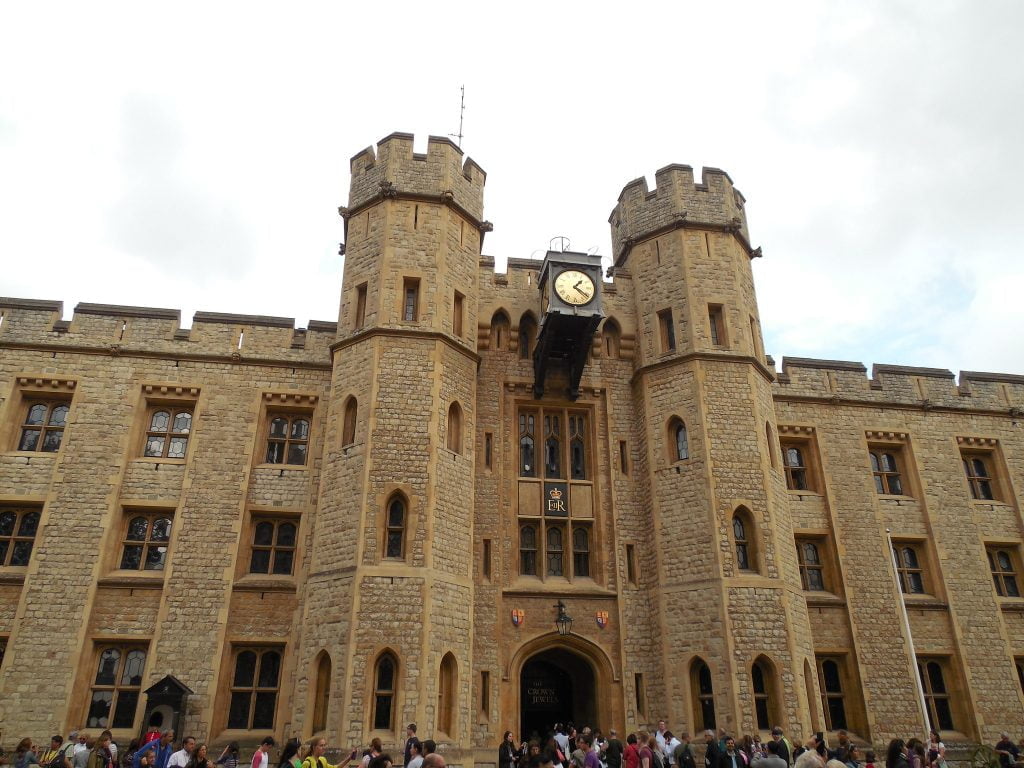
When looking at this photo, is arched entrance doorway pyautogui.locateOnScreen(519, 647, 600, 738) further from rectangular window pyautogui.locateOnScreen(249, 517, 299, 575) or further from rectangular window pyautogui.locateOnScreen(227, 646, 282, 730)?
rectangular window pyautogui.locateOnScreen(249, 517, 299, 575)

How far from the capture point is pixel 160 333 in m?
16.8

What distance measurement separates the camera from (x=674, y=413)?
1625 cm

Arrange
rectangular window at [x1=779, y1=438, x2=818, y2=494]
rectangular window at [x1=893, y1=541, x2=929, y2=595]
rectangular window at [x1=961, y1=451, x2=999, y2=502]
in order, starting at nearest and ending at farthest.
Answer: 1. rectangular window at [x1=893, y1=541, x2=929, y2=595]
2. rectangular window at [x1=779, y1=438, x2=818, y2=494]
3. rectangular window at [x1=961, y1=451, x2=999, y2=502]

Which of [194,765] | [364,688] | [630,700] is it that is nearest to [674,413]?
[630,700]

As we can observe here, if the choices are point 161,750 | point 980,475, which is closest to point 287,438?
point 161,750

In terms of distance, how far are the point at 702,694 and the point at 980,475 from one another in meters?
11.1

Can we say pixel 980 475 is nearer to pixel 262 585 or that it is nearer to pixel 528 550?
pixel 528 550

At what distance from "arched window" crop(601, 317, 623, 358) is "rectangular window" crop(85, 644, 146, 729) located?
1218 centimetres

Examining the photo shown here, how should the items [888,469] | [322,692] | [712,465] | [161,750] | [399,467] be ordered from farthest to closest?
[888,469] → [712,465] → [399,467] → [322,692] → [161,750]

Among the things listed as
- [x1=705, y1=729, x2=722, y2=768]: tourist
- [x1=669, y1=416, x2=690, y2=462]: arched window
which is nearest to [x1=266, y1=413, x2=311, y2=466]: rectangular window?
[x1=669, y1=416, x2=690, y2=462]: arched window

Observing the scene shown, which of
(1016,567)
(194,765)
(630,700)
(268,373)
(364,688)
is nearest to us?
(194,765)

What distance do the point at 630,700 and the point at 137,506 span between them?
11117mm

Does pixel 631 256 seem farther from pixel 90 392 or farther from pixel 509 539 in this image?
pixel 90 392

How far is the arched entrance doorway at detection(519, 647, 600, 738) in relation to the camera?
51.9ft
